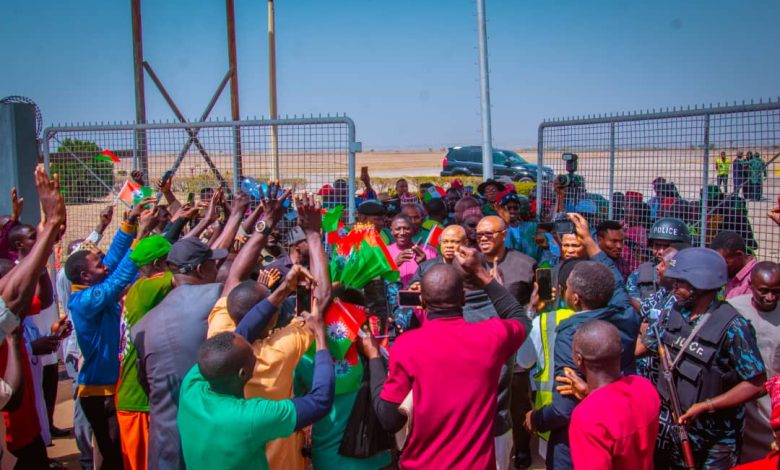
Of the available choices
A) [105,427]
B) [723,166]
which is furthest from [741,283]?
[105,427]

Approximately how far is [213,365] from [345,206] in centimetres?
450

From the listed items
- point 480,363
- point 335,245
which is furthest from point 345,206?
point 480,363

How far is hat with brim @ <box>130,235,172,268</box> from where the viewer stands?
166 inches

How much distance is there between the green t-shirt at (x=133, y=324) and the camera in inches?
160

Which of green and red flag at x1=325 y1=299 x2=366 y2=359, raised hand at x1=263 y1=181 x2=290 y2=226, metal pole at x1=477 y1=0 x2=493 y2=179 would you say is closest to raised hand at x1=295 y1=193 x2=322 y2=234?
green and red flag at x1=325 y1=299 x2=366 y2=359

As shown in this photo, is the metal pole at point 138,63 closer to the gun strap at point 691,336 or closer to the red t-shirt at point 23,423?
the red t-shirt at point 23,423

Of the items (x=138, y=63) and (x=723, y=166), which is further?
(x=138, y=63)

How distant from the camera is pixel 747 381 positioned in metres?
3.33

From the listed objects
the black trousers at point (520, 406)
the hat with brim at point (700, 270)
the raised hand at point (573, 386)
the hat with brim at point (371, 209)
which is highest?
the hat with brim at point (371, 209)

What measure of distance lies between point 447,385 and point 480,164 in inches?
1045

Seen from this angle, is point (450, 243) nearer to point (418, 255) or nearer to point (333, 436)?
point (418, 255)

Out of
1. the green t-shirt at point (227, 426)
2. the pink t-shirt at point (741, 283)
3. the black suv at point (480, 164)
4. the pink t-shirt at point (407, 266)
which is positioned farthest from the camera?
the black suv at point (480, 164)

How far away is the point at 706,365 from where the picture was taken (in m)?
3.42

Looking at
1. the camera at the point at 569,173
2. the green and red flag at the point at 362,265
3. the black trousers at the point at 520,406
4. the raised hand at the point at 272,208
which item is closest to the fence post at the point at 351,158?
the raised hand at the point at 272,208
